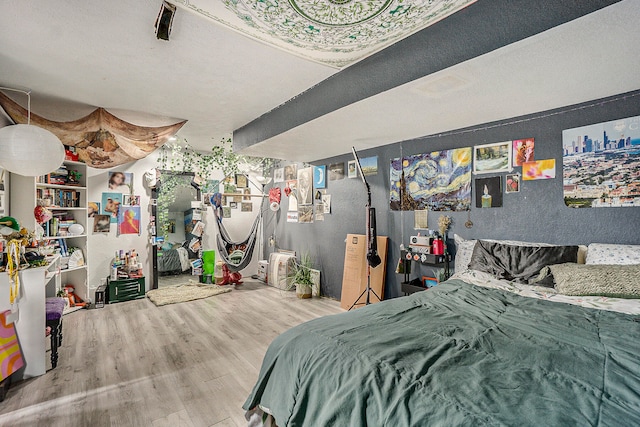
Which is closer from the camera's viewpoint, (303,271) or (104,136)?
(104,136)

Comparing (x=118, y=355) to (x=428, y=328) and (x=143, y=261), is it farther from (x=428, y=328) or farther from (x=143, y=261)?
(x=428, y=328)

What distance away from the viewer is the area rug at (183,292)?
4.17 metres

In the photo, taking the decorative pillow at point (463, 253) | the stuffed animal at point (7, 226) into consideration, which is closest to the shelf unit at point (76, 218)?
the stuffed animal at point (7, 226)

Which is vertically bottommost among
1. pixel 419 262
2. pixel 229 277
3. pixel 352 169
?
pixel 229 277

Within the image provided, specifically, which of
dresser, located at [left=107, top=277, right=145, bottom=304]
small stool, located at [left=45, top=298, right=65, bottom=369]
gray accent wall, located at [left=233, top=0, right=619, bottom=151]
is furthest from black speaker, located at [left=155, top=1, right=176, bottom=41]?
dresser, located at [left=107, top=277, right=145, bottom=304]

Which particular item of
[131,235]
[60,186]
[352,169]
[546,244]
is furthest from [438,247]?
[60,186]

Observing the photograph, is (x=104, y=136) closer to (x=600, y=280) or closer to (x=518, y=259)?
(x=518, y=259)

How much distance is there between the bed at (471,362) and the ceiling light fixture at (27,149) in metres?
2.28

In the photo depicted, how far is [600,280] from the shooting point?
5.92 ft

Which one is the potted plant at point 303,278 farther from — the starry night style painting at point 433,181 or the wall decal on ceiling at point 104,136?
the wall decal on ceiling at point 104,136

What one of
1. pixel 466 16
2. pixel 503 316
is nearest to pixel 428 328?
pixel 503 316

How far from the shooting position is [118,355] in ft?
8.55

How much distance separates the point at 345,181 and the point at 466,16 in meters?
2.64

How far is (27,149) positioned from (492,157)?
3720mm
